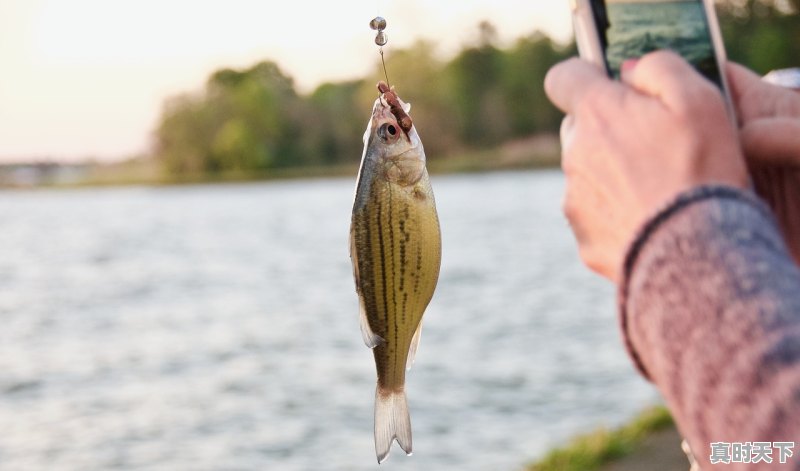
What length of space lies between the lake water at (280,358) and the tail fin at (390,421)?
34.5 feet

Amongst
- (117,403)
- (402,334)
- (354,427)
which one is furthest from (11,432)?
(402,334)

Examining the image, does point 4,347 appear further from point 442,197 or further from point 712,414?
point 442,197

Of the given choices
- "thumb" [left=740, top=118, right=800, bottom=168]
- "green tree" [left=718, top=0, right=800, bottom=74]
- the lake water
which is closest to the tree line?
"green tree" [left=718, top=0, right=800, bottom=74]

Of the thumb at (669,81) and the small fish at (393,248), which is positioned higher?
the thumb at (669,81)

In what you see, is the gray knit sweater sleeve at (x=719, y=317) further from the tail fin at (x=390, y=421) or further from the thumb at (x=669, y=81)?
the tail fin at (x=390, y=421)

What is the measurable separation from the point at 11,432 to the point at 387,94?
15.4 meters

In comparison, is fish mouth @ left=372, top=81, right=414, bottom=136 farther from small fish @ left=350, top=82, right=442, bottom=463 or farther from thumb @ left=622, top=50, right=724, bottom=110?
thumb @ left=622, top=50, right=724, bottom=110

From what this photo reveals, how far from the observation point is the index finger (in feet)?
4.72

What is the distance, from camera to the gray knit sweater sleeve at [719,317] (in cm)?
110

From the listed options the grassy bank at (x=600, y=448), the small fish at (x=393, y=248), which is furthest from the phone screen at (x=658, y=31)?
the grassy bank at (x=600, y=448)

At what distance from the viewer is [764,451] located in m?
1.12

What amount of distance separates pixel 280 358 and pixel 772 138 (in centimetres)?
1779

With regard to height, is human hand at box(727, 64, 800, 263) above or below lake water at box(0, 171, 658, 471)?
above

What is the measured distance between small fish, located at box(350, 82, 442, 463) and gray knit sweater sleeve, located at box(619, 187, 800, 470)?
77 centimetres
